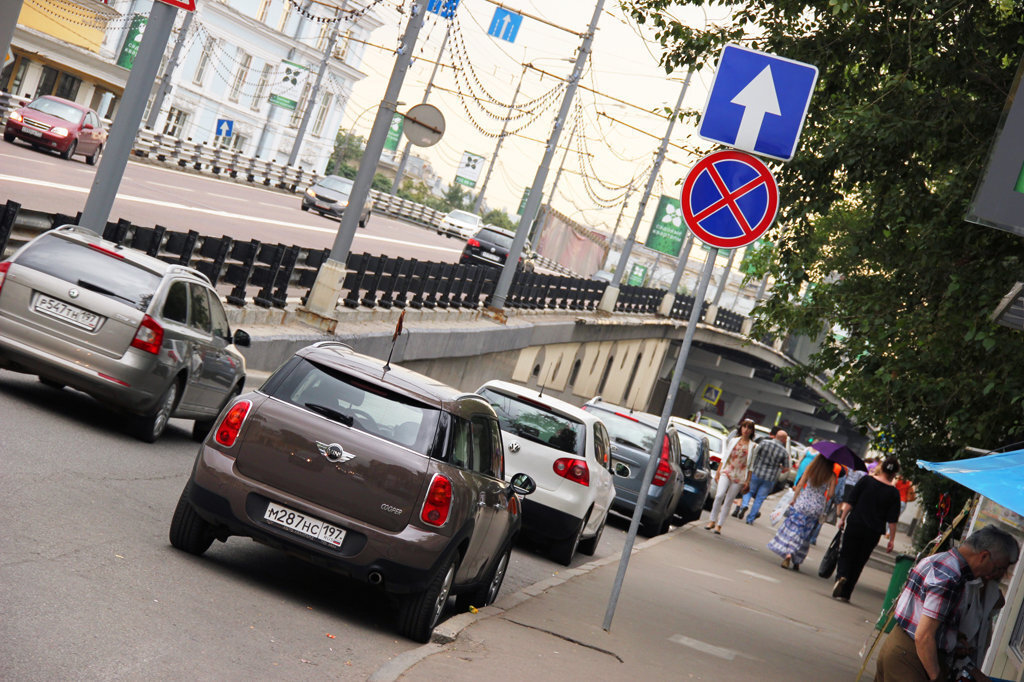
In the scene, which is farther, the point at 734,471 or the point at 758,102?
the point at 734,471

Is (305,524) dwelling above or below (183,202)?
below

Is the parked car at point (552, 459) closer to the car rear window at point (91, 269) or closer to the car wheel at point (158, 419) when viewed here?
the car wheel at point (158, 419)

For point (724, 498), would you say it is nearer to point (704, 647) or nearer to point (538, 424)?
point (538, 424)

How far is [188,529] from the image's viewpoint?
26.8 ft

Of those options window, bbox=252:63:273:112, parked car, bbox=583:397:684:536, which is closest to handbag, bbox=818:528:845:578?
parked car, bbox=583:397:684:536

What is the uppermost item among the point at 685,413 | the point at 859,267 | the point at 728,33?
the point at 728,33

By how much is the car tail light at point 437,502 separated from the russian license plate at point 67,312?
4573mm

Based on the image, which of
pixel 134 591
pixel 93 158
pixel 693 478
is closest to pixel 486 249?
pixel 93 158

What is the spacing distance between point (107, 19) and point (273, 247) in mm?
43491

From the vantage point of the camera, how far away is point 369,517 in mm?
7812

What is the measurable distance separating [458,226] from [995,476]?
227 feet

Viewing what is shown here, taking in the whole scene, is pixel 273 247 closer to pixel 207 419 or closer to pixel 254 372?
pixel 254 372

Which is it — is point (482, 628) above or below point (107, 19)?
below

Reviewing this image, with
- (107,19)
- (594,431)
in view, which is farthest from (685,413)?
(594,431)
